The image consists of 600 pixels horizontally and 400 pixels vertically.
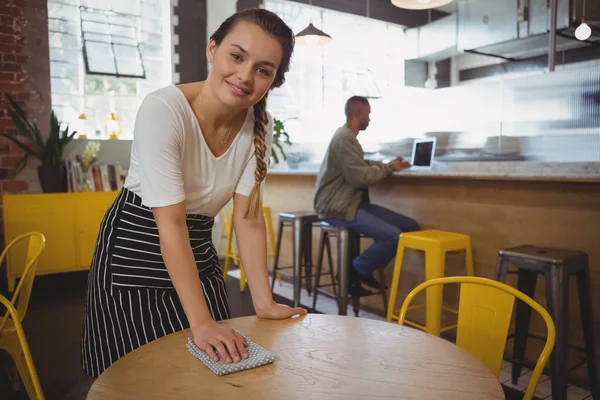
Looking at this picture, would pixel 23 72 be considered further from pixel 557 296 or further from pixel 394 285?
pixel 557 296

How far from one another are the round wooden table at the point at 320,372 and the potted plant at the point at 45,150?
13.1 feet

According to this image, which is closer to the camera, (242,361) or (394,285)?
(242,361)

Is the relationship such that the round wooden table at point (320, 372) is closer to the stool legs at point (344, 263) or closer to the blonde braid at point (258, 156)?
the blonde braid at point (258, 156)

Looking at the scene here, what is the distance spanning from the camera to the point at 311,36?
4781mm

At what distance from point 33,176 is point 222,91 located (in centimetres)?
424

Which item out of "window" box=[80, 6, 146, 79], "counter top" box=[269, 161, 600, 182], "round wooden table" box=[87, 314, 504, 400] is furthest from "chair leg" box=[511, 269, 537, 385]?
"window" box=[80, 6, 146, 79]

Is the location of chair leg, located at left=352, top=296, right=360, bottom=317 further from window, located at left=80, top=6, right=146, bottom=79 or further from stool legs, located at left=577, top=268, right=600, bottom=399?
window, located at left=80, top=6, right=146, bottom=79

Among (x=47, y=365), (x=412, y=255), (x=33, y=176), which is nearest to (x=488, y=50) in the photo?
(x=412, y=255)

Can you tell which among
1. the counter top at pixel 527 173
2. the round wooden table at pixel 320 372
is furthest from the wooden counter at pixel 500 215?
the round wooden table at pixel 320 372

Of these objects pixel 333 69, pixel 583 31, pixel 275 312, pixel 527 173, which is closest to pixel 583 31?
pixel 583 31

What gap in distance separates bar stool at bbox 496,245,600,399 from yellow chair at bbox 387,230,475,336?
34cm

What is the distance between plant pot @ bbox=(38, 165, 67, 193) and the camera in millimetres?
4617

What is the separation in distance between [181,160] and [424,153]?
2.76 metres

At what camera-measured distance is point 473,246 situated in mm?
2949
